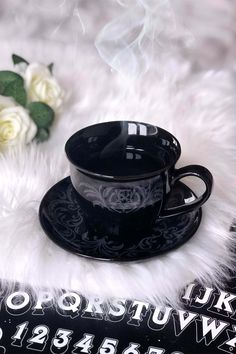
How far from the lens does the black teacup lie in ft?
1.70

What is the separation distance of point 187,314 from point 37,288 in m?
0.16

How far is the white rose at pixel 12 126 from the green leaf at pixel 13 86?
0.13 feet

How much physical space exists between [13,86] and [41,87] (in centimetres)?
5

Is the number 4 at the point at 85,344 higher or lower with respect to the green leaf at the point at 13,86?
lower

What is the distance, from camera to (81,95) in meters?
0.91

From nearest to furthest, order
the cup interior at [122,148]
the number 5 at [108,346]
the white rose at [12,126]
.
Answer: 1. the number 5 at [108,346]
2. the cup interior at [122,148]
3. the white rose at [12,126]

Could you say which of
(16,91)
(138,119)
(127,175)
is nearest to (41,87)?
(16,91)

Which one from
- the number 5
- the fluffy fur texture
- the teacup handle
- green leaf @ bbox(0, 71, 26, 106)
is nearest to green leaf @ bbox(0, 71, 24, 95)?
green leaf @ bbox(0, 71, 26, 106)

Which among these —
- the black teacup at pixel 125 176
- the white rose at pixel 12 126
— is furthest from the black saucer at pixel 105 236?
the white rose at pixel 12 126

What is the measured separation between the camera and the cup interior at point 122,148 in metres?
0.59

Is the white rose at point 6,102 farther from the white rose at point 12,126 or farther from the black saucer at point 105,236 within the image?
the black saucer at point 105,236

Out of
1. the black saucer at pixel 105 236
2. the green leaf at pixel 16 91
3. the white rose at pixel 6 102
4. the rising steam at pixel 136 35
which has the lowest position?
the black saucer at pixel 105 236

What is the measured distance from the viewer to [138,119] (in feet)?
2.74

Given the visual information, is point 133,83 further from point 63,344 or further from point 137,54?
point 63,344
